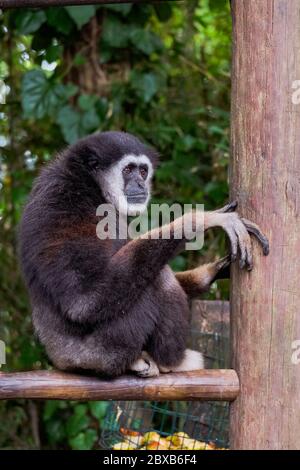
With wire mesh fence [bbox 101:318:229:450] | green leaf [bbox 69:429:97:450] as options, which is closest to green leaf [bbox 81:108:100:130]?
wire mesh fence [bbox 101:318:229:450]

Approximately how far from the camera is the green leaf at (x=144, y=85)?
5.92 m

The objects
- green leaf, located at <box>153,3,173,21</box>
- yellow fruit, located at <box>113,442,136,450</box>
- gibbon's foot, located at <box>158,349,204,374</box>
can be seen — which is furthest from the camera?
green leaf, located at <box>153,3,173,21</box>

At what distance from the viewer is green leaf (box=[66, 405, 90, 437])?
583 centimetres

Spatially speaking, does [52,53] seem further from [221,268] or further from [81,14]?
[221,268]

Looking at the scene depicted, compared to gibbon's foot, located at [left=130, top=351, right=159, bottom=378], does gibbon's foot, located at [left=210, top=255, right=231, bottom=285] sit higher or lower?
higher

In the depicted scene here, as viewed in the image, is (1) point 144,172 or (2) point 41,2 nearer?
(2) point 41,2

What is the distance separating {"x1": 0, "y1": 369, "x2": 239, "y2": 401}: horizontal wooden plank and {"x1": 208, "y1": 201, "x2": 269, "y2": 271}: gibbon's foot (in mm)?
537

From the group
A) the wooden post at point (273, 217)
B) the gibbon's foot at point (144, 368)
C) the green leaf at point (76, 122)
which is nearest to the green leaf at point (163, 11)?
the green leaf at point (76, 122)

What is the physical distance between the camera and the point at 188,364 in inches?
140

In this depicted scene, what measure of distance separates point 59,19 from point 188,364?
3.29 metres

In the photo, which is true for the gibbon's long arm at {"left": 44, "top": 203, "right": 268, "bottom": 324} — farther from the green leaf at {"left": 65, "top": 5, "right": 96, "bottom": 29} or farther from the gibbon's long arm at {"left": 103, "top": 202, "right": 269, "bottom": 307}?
the green leaf at {"left": 65, "top": 5, "right": 96, "bottom": 29}

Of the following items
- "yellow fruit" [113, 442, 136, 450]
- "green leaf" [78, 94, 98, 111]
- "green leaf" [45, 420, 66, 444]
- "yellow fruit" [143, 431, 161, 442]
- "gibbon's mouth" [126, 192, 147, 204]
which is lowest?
"green leaf" [45, 420, 66, 444]

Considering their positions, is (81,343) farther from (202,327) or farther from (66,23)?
(66,23)

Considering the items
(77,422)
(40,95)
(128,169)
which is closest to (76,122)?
(40,95)
